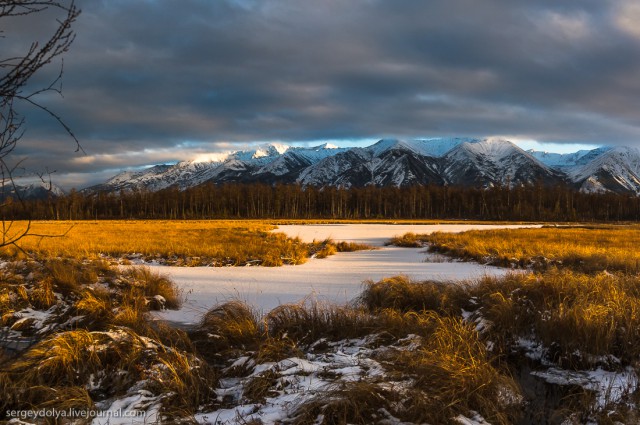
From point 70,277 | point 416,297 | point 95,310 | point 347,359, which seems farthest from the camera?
point 70,277

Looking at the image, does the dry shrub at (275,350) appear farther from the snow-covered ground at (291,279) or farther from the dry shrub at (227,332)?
the snow-covered ground at (291,279)

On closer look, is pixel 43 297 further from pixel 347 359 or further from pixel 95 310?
pixel 347 359

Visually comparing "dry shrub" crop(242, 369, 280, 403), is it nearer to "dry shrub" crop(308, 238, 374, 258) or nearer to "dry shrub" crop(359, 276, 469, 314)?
"dry shrub" crop(359, 276, 469, 314)

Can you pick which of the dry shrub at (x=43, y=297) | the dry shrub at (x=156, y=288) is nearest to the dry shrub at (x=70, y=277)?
the dry shrub at (x=43, y=297)

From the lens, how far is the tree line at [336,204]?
106 metres

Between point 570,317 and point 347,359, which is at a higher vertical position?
point 570,317

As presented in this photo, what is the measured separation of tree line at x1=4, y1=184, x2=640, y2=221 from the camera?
349 feet

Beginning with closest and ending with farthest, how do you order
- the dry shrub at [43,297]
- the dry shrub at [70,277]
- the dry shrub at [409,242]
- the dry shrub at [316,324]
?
the dry shrub at [316,324], the dry shrub at [43,297], the dry shrub at [70,277], the dry shrub at [409,242]

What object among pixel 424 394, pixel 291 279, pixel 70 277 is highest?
pixel 70 277

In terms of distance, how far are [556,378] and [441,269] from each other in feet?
34.1

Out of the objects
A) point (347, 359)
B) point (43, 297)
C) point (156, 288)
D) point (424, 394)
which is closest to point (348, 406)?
point (424, 394)

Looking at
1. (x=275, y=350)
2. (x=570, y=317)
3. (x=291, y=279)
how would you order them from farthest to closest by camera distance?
(x=291, y=279), (x=570, y=317), (x=275, y=350)

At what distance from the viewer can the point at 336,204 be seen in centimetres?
11475

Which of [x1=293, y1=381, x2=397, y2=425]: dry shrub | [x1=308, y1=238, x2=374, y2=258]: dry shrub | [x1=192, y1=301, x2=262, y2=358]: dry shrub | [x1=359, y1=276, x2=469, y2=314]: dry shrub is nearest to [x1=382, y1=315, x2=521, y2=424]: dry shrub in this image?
[x1=293, y1=381, x2=397, y2=425]: dry shrub
